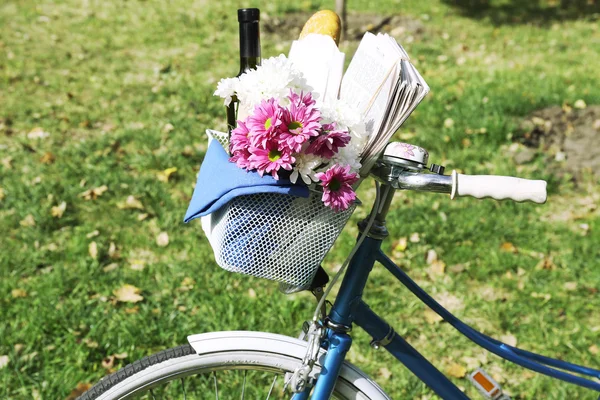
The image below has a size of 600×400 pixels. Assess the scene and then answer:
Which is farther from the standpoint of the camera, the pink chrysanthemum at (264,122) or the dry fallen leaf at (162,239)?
the dry fallen leaf at (162,239)

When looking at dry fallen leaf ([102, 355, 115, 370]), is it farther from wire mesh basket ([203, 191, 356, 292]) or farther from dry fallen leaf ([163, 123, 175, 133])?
dry fallen leaf ([163, 123, 175, 133])

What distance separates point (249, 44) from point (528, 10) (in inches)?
296

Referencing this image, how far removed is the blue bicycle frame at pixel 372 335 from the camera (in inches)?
55.8

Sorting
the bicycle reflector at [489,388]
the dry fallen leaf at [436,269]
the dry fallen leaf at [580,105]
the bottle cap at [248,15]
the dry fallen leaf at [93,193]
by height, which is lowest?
the dry fallen leaf at [436,269]

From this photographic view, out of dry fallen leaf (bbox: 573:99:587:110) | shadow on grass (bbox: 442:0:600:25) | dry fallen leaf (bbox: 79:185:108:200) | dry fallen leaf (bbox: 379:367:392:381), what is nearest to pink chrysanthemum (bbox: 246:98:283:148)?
dry fallen leaf (bbox: 379:367:392:381)

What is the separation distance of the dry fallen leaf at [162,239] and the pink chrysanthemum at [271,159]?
2295 mm

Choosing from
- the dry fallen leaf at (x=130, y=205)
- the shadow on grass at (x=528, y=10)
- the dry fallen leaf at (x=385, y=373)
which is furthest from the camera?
the shadow on grass at (x=528, y=10)

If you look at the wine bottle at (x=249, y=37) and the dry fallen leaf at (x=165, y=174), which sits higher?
the wine bottle at (x=249, y=37)

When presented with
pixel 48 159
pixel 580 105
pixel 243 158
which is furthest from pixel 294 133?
pixel 580 105

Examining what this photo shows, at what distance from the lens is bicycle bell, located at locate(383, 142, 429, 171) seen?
121 cm

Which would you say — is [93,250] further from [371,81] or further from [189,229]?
[371,81]

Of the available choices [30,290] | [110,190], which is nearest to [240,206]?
[30,290]

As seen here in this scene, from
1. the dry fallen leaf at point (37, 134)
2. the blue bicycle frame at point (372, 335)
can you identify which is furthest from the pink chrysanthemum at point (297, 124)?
the dry fallen leaf at point (37, 134)

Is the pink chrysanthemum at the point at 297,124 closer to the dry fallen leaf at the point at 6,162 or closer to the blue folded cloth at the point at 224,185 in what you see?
the blue folded cloth at the point at 224,185
